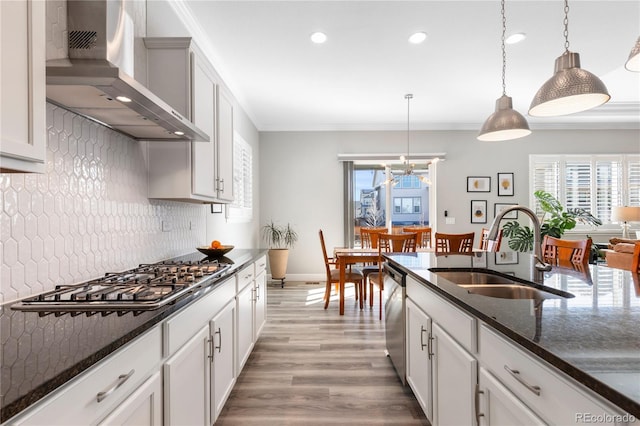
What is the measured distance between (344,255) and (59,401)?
11.1 ft

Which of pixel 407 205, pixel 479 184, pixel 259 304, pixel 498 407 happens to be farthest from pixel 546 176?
pixel 498 407

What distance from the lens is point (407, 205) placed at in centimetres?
636

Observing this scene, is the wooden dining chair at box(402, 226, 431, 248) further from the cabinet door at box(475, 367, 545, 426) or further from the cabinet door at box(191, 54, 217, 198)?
the cabinet door at box(475, 367, 545, 426)

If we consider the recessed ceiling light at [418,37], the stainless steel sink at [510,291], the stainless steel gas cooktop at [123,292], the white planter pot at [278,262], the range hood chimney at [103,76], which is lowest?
the white planter pot at [278,262]

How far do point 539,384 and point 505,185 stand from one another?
605cm

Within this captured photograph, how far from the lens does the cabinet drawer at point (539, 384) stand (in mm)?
700

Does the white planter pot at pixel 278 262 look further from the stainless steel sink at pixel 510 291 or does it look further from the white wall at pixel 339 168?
the stainless steel sink at pixel 510 291

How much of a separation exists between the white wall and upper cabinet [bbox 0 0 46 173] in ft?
16.9

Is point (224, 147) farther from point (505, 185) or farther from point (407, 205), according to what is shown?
point (505, 185)

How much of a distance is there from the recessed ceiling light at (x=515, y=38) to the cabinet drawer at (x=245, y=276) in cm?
329

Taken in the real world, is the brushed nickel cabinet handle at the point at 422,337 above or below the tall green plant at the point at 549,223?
below

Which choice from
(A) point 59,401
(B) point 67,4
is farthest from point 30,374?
(B) point 67,4

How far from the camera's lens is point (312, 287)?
18.1 feet

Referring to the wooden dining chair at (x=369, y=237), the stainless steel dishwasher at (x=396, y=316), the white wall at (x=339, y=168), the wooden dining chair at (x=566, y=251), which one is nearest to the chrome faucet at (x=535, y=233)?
the wooden dining chair at (x=566, y=251)
